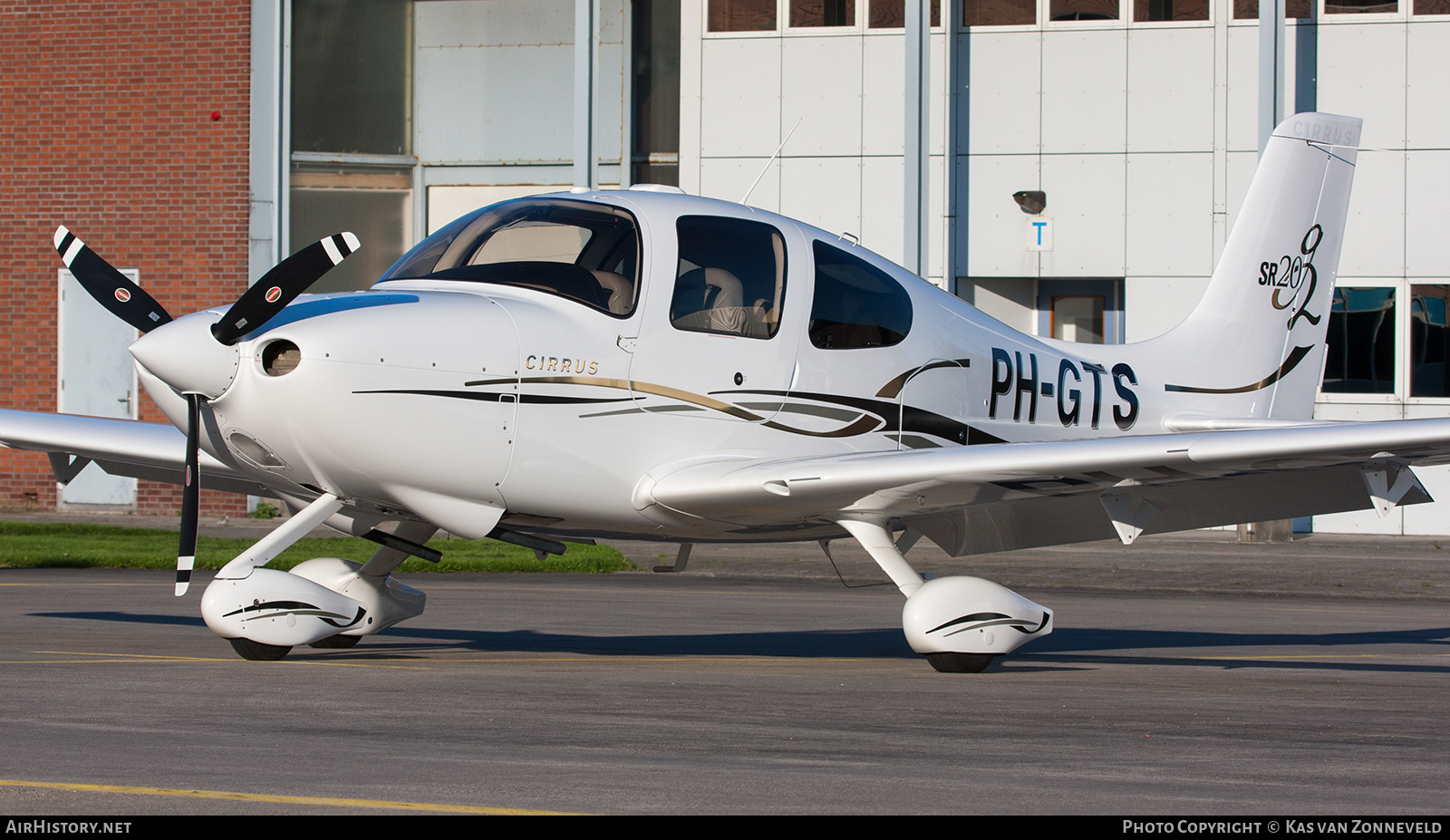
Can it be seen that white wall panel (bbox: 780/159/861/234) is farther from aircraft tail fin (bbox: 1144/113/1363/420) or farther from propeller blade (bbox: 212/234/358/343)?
propeller blade (bbox: 212/234/358/343)

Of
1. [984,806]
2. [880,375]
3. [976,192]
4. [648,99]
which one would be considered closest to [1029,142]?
[976,192]

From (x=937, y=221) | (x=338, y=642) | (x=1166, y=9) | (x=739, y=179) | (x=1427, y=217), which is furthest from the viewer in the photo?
(x=739, y=179)

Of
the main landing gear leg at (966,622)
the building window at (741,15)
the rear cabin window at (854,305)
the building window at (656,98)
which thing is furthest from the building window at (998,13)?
the main landing gear leg at (966,622)

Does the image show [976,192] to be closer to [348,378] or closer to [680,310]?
[680,310]

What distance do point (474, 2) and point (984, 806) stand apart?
20.2 m

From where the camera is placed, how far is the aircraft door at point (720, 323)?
795 centimetres

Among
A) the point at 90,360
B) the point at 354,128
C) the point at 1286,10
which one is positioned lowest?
the point at 90,360

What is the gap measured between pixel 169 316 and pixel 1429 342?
17.9m

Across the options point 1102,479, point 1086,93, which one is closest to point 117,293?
point 1102,479

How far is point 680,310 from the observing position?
8.03 m

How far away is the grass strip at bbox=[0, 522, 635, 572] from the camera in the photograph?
14992mm

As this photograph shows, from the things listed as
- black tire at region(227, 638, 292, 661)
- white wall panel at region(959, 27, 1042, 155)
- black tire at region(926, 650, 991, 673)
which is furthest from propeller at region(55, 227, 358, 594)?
white wall panel at region(959, 27, 1042, 155)

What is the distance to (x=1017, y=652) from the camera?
9.90 metres

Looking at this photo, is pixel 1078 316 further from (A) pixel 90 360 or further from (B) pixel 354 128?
(A) pixel 90 360
